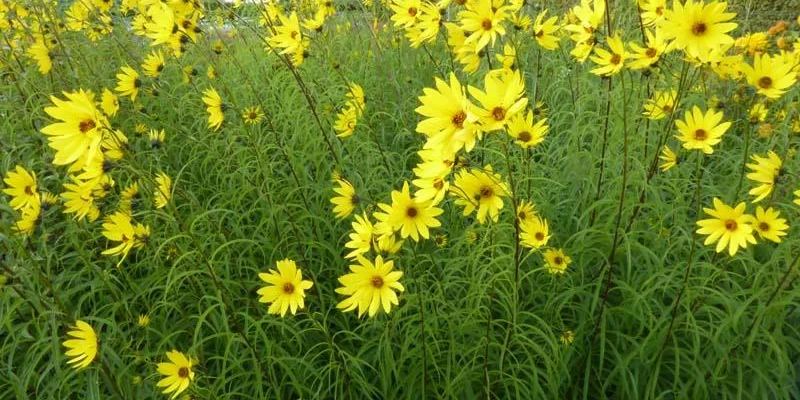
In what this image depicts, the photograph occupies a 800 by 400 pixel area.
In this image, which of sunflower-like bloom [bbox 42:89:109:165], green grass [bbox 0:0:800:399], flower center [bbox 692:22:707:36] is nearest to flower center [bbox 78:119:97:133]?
sunflower-like bloom [bbox 42:89:109:165]

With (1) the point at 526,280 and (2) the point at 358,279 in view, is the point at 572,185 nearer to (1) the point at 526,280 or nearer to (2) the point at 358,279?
(1) the point at 526,280

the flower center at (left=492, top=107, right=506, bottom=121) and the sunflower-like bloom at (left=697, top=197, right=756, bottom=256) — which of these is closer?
the flower center at (left=492, top=107, right=506, bottom=121)

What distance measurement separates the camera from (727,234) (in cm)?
133

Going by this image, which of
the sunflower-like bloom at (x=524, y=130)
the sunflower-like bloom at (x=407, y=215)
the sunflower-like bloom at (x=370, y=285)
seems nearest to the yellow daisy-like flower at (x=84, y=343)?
the sunflower-like bloom at (x=370, y=285)

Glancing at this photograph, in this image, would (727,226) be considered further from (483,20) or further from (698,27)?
(483,20)

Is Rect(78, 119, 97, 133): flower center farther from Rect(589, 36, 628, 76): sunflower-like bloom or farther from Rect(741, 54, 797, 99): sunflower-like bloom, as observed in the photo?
Rect(741, 54, 797, 99): sunflower-like bloom

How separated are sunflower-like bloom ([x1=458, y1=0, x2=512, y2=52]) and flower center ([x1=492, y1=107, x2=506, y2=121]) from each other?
1.87 ft

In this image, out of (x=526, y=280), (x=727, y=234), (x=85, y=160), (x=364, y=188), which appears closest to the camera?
(x=85, y=160)

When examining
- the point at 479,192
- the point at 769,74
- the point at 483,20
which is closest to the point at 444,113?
the point at 479,192

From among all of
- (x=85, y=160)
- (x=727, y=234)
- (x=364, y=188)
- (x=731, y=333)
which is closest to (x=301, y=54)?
(x=364, y=188)

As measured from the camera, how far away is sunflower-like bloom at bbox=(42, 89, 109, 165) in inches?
A: 46.0

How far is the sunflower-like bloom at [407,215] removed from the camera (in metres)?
1.19

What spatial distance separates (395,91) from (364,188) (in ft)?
3.87

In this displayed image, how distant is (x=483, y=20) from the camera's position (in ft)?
5.42
